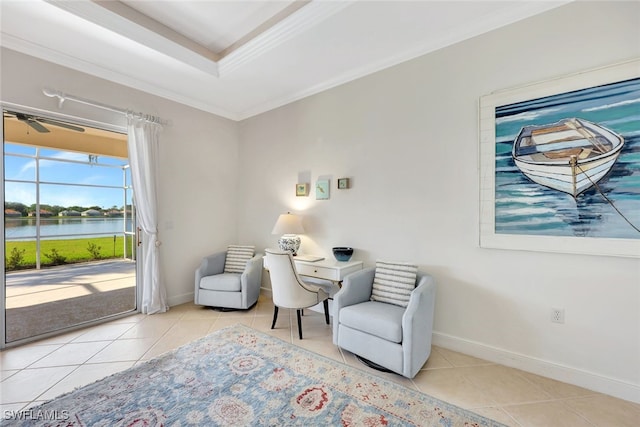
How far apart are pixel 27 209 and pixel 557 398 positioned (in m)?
5.51

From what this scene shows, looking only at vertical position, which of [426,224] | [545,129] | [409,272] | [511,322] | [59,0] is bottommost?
[511,322]

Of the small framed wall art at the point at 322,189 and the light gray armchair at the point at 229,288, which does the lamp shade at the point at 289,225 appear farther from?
the light gray armchair at the point at 229,288

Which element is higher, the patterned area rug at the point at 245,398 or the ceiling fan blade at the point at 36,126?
the ceiling fan blade at the point at 36,126

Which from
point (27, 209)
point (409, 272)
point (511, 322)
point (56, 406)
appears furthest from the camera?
point (27, 209)

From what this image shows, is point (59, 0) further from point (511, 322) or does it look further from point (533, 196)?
point (511, 322)

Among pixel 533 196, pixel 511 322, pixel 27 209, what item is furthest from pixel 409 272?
pixel 27 209

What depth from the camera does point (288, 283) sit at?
270 cm

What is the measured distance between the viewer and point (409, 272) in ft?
8.29

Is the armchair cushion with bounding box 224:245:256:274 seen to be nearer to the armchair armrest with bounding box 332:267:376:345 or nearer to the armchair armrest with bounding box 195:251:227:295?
the armchair armrest with bounding box 195:251:227:295

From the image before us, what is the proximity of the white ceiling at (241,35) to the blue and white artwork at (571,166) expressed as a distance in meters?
0.83

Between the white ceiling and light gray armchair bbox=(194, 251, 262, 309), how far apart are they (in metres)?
2.45

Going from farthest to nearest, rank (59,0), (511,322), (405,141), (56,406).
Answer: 1. (405,141)
2. (511,322)
3. (59,0)
4. (56,406)

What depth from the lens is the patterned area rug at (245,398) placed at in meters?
1.64

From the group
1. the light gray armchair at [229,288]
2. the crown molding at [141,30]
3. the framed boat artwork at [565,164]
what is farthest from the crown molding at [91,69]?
the framed boat artwork at [565,164]
